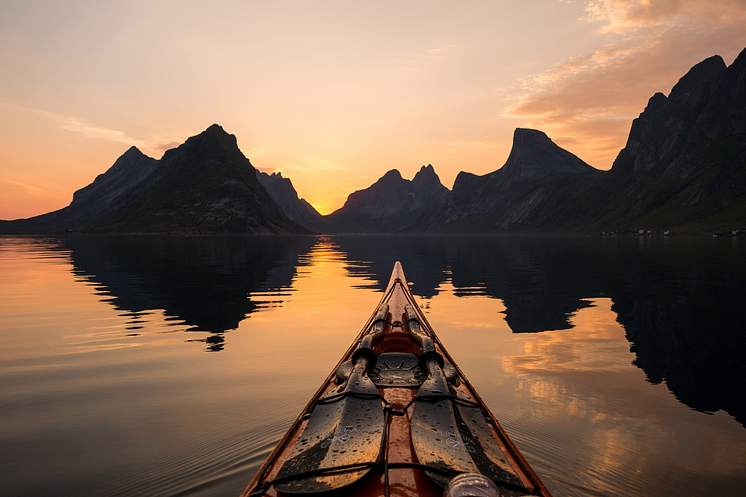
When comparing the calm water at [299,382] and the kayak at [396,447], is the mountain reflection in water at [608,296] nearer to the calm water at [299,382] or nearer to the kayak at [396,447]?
the calm water at [299,382]

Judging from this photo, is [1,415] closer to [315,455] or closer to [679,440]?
[315,455]

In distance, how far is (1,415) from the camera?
781 centimetres

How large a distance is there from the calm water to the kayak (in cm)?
173

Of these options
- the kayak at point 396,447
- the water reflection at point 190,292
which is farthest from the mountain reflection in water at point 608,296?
the kayak at point 396,447

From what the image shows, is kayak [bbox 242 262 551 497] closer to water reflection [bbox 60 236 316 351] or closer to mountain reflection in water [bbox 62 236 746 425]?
mountain reflection in water [bbox 62 236 746 425]

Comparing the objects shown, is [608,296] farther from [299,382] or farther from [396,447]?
[396,447]

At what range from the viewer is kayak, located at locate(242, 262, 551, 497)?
3.63m

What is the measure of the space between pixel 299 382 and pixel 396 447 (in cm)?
595

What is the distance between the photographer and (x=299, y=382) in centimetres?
980

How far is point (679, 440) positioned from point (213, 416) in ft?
28.9

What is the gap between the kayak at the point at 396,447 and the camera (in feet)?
11.9

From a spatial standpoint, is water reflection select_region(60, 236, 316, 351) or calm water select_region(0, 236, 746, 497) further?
water reflection select_region(60, 236, 316, 351)

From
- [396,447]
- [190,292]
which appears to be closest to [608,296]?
[396,447]

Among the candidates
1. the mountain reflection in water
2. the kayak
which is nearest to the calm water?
the mountain reflection in water
